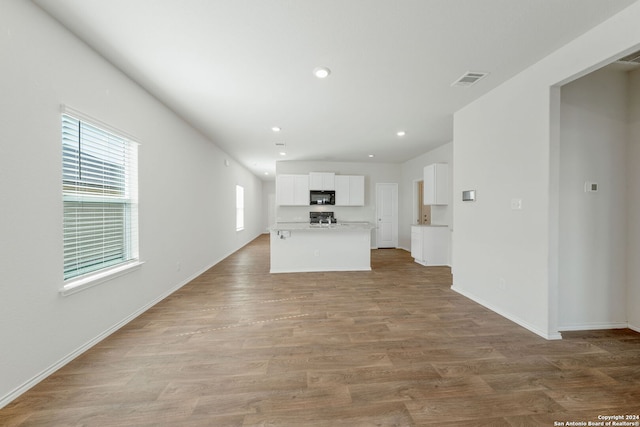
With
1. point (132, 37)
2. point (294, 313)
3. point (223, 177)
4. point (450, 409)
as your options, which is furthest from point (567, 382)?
point (223, 177)

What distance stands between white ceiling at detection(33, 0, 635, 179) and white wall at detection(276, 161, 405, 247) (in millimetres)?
3536

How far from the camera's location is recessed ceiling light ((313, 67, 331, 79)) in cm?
253

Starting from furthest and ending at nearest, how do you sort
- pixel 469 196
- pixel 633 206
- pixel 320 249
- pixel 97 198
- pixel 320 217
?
pixel 320 217 → pixel 320 249 → pixel 469 196 → pixel 633 206 → pixel 97 198

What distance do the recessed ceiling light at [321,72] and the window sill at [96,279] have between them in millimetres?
2932

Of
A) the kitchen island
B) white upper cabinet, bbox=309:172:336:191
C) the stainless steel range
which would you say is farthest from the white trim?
the stainless steel range

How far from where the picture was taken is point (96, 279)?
88.0 inches

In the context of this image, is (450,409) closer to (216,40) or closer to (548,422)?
(548,422)

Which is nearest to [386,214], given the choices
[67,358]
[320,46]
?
[320,46]

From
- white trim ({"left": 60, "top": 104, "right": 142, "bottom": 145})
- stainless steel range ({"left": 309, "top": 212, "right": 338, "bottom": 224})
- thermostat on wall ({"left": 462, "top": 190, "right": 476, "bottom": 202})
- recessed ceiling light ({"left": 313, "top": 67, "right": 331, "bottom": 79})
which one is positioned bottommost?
stainless steel range ({"left": 309, "top": 212, "right": 338, "bottom": 224})

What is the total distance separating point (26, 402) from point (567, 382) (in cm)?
372

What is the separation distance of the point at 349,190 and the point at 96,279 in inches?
230

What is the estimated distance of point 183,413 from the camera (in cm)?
152

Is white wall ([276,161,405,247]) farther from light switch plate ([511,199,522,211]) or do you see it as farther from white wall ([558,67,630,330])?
white wall ([558,67,630,330])

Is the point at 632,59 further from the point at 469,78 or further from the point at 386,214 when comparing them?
the point at 386,214
